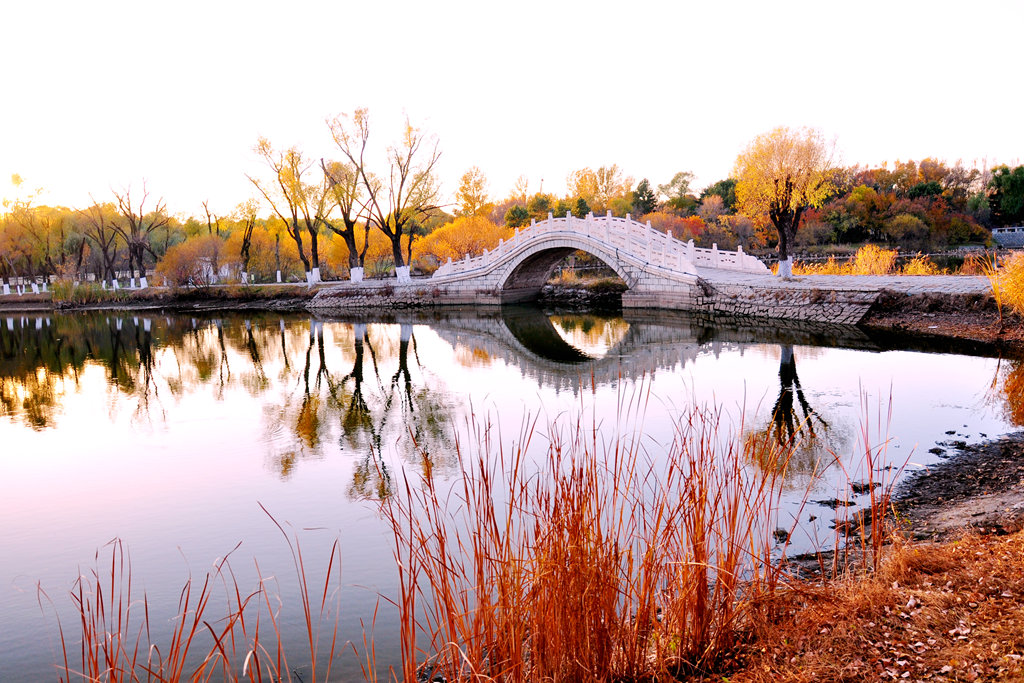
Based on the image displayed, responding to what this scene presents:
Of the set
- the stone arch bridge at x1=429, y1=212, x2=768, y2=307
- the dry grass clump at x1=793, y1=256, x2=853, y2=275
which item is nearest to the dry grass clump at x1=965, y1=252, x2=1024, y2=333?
the dry grass clump at x1=793, y1=256, x2=853, y2=275

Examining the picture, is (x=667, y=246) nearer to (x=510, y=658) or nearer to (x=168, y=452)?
(x=168, y=452)

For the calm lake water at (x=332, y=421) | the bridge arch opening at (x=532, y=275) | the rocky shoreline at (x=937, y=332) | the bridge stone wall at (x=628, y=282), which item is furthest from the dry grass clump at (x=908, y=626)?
the bridge arch opening at (x=532, y=275)

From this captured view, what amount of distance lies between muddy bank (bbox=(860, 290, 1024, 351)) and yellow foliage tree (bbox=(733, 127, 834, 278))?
12.9 feet

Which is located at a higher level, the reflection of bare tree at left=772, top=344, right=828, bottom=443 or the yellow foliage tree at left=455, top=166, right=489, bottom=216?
the yellow foliage tree at left=455, top=166, right=489, bottom=216

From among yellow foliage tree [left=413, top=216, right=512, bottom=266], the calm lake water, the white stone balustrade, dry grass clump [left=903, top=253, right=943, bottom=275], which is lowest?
the calm lake water

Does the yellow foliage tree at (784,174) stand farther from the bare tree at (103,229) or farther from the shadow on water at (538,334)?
the bare tree at (103,229)

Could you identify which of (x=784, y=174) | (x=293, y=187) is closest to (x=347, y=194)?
(x=293, y=187)

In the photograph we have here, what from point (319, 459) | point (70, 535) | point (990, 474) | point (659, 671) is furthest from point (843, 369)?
point (70, 535)

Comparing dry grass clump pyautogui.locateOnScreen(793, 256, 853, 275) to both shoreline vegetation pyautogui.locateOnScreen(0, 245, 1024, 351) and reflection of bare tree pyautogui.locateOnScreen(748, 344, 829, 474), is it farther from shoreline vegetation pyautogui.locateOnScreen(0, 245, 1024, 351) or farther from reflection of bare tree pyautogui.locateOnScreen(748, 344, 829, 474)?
reflection of bare tree pyautogui.locateOnScreen(748, 344, 829, 474)

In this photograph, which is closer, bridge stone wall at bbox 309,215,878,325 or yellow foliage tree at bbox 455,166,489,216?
bridge stone wall at bbox 309,215,878,325

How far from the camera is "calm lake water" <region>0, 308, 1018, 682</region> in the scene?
15.8 feet

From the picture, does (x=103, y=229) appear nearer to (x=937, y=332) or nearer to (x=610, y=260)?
(x=610, y=260)

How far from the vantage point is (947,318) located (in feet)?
43.5

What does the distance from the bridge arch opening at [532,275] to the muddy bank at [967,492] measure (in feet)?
61.0
